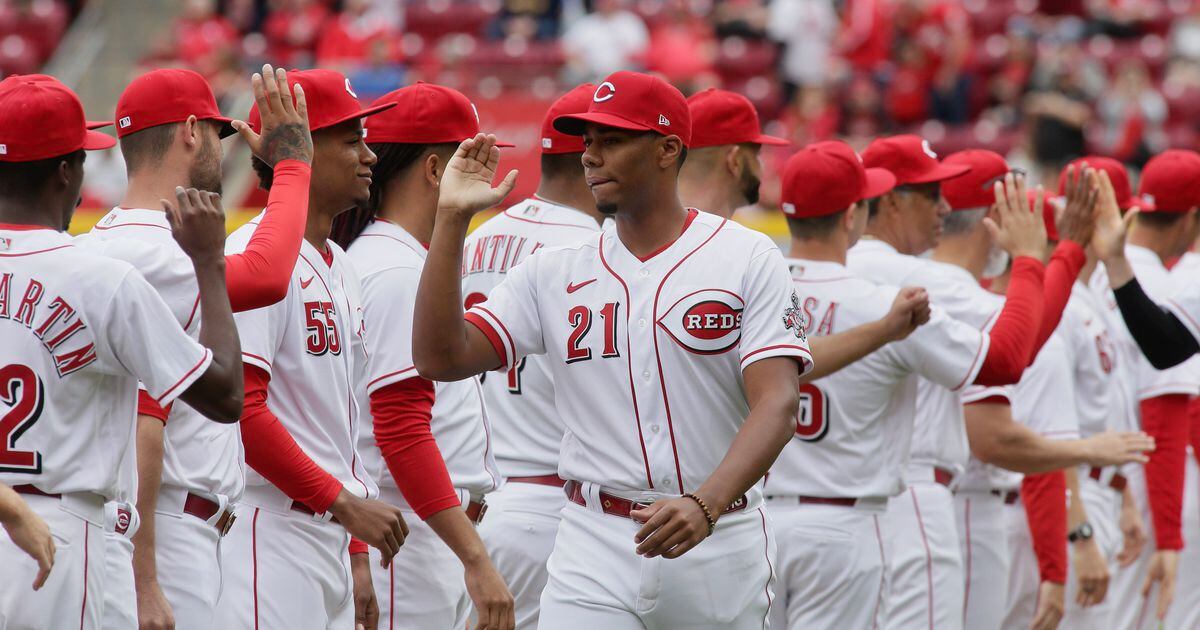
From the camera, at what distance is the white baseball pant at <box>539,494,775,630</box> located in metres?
3.77

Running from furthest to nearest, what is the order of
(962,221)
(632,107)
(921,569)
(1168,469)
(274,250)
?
(1168,469) → (962,221) → (921,569) → (632,107) → (274,250)

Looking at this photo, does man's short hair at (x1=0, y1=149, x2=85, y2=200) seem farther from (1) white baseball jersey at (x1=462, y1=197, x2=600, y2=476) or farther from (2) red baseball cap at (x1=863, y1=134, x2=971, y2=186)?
(2) red baseball cap at (x1=863, y1=134, x2=971, y2=186)

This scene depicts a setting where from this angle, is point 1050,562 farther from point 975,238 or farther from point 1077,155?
point 1077,155

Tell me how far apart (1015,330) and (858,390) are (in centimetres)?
58

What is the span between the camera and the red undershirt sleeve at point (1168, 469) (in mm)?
6637

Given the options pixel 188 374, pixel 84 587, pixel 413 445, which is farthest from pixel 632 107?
pixel 84 587

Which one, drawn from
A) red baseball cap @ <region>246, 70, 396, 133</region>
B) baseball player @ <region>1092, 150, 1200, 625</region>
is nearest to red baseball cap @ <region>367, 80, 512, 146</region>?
red baseball cap @ <region>246, 70, 396, 133</region>

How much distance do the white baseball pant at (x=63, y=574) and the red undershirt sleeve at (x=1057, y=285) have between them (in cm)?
333

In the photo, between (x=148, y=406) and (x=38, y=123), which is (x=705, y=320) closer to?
(x=148, y=406)

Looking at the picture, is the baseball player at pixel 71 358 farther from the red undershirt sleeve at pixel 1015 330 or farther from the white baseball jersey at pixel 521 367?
the red undershirt sleeve at pixel 1015 330

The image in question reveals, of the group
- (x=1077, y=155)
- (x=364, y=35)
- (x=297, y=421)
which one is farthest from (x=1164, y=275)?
(x=364, y=35)

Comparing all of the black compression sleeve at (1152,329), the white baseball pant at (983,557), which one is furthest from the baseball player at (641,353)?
the black compression sleeve at (1152,329)

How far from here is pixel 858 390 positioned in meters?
5.05

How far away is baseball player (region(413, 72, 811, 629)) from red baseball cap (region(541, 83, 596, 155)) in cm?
93
